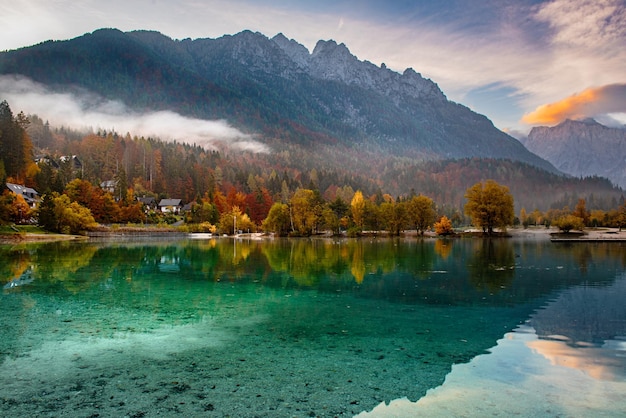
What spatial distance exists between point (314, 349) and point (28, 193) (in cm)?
11504

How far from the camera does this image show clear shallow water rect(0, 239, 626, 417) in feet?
31.7

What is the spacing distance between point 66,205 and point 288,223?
52.7 meters

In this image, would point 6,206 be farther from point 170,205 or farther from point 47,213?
point 170,205

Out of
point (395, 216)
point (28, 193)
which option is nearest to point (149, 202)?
point (28, 193)

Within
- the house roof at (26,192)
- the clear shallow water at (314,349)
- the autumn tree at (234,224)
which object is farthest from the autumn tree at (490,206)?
the house roof at (26,192)

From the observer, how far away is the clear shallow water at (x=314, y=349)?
31.7 feet

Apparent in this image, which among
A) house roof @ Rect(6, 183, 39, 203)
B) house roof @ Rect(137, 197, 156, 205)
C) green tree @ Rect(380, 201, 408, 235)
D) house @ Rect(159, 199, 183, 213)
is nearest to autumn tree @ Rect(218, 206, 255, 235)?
house @ Rect(159, 199, 183, 213)

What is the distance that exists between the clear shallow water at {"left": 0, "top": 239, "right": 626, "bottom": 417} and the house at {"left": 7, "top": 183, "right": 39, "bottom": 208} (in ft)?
288

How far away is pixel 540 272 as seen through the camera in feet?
109

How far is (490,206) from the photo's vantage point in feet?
330

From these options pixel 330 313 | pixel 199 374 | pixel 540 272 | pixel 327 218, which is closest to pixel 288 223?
pixel 327 218

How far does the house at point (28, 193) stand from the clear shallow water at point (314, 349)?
87.7 meters

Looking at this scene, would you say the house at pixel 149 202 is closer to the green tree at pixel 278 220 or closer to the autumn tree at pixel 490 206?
the green tree at pixel 278 220

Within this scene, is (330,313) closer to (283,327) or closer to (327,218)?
(283,327)
